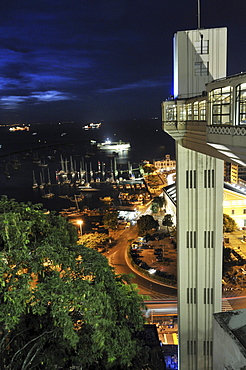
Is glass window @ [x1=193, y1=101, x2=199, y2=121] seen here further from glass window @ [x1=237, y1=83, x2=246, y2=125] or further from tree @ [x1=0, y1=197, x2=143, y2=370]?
tree @ [x1=0, y1=197, x2=143, y2=370]

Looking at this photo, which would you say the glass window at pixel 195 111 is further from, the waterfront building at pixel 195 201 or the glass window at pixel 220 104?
the glass window at pixel 220 104

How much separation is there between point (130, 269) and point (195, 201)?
17695mm

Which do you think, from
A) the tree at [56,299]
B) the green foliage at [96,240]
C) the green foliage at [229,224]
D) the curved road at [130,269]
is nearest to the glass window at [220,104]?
the tree at [56,299]

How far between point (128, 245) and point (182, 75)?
24795mm

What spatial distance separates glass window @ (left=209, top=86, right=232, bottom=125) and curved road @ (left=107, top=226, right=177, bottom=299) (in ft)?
40.5

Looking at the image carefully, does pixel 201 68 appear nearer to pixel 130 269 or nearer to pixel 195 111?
pixel 195 111

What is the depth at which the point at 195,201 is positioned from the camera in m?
11.4

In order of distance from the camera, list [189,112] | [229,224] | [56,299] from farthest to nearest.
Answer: [229,224] < [189,112] < [56,299]

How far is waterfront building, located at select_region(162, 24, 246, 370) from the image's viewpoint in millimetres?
10680

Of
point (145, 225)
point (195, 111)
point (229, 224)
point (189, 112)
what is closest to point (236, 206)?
point (229, 224)

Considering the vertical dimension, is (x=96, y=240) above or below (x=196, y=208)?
below

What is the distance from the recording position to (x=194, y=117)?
9.47m

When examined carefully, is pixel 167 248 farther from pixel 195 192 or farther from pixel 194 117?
pixel 194 117

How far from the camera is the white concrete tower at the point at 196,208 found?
1073cm
